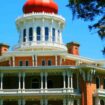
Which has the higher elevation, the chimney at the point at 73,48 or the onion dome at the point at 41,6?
the onion dome at the point at 41,6

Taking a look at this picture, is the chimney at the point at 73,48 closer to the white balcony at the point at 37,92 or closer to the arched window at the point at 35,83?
the arched window at the point at 35,83

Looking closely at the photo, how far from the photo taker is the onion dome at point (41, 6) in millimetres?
67312

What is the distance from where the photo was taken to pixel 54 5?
2667 inches

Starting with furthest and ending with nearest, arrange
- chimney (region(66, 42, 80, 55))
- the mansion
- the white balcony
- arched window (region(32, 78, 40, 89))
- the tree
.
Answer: chimney (region(66, 42, 80, 55)), arched window (region(32, 78, 40, 89)), the mansion, the white balcony, the tree

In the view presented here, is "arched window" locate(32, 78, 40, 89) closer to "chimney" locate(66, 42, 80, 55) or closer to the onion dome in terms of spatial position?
"chimney" locate(66, 42, 80, 55)

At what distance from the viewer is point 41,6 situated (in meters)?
67.4

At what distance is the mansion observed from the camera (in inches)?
2248

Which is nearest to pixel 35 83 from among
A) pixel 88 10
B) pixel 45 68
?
pixel 45 68

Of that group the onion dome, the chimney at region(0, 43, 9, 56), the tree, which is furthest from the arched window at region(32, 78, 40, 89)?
the tree

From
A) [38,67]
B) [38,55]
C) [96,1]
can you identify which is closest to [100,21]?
[96,1]

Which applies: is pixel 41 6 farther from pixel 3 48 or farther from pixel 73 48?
pixel 3 48

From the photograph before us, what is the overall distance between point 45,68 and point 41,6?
14.0 m

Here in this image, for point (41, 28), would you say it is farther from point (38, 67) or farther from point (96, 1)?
point (96, 1)

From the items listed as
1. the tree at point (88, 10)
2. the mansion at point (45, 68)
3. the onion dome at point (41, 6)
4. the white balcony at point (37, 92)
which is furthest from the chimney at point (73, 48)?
the tree at point (88, 10)
